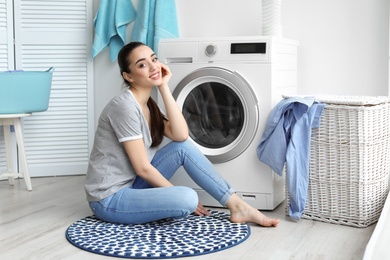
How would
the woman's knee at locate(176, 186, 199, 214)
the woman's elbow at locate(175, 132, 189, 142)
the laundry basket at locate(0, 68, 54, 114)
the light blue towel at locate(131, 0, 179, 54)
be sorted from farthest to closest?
1. the light blue towel at locate(131, 0, 179, 54)
2. the laundry basket at locate(0, 68, 54, 114)
3. the woman's elbow at locate(175, 132, 189, 142)
4. the woman's knee at locate(176, 186, 199, 214)

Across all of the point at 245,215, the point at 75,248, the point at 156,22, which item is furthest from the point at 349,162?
the point at 156,22

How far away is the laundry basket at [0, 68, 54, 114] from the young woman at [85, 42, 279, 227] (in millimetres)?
834

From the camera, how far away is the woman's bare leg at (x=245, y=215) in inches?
97.3

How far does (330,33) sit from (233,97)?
707 millimetres

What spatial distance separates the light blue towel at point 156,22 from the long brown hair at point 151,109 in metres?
0.83

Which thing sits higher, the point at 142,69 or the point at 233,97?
the point at 142,69

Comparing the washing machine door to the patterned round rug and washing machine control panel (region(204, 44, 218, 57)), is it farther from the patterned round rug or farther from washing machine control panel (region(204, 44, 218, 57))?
the patterned round rug

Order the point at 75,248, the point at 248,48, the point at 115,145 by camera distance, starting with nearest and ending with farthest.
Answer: the point at 75,248 < the point at 115,145 < the point at 248,48

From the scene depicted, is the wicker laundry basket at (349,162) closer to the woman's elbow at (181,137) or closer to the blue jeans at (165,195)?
the blue jeans at (165,195)

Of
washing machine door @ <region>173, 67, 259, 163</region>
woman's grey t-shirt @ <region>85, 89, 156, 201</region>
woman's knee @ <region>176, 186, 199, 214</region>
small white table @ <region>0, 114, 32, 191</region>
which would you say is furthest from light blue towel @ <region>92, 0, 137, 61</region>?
woman's knee @ <region>176, 186, 199, 214</region>

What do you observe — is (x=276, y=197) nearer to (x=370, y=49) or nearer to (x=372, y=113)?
(x=372, y=113)

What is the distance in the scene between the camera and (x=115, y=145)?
8.14 feet

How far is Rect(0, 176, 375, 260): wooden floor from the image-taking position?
2111mm

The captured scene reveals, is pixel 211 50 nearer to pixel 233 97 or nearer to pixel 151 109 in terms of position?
pixel 233 97
